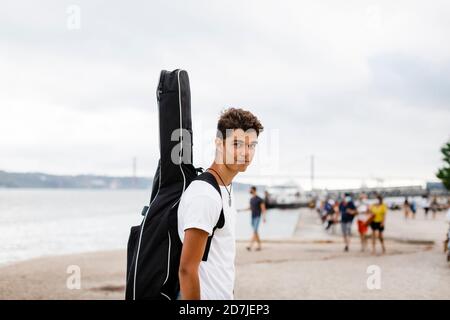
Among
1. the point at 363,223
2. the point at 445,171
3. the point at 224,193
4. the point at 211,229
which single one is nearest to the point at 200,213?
the point at 211,229

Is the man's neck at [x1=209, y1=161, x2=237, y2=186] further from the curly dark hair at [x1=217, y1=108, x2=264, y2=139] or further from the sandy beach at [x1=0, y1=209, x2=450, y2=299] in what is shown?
the sandy beach at [x1=0, y1=209, x2=450, y2=299]

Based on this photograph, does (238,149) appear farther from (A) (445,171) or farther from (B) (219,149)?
(A) (445,171)

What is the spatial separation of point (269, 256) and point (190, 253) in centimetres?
1302

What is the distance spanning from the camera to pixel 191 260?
6.30 feet

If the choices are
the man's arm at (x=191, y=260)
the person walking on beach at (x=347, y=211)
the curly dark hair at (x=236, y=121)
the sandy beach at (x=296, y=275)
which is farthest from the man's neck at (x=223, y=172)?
the person walking on beach at (x=347, y=211)

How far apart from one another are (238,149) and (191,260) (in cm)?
49

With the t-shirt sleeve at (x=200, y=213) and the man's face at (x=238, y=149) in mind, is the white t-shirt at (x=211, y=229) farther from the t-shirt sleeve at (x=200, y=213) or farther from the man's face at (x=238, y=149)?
the man's face at (x=238, y=149)

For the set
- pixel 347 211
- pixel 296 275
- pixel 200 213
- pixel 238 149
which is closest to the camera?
pixel 200 213

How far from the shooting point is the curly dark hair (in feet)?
6.96

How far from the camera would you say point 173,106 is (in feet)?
6.81

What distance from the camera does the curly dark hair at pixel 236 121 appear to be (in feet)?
6.96

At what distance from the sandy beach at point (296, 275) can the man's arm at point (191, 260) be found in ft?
23.0

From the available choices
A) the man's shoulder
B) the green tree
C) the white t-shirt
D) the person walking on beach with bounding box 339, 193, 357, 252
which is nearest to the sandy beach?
the person walking on beach with bounding box 339, 193, 357, 252
